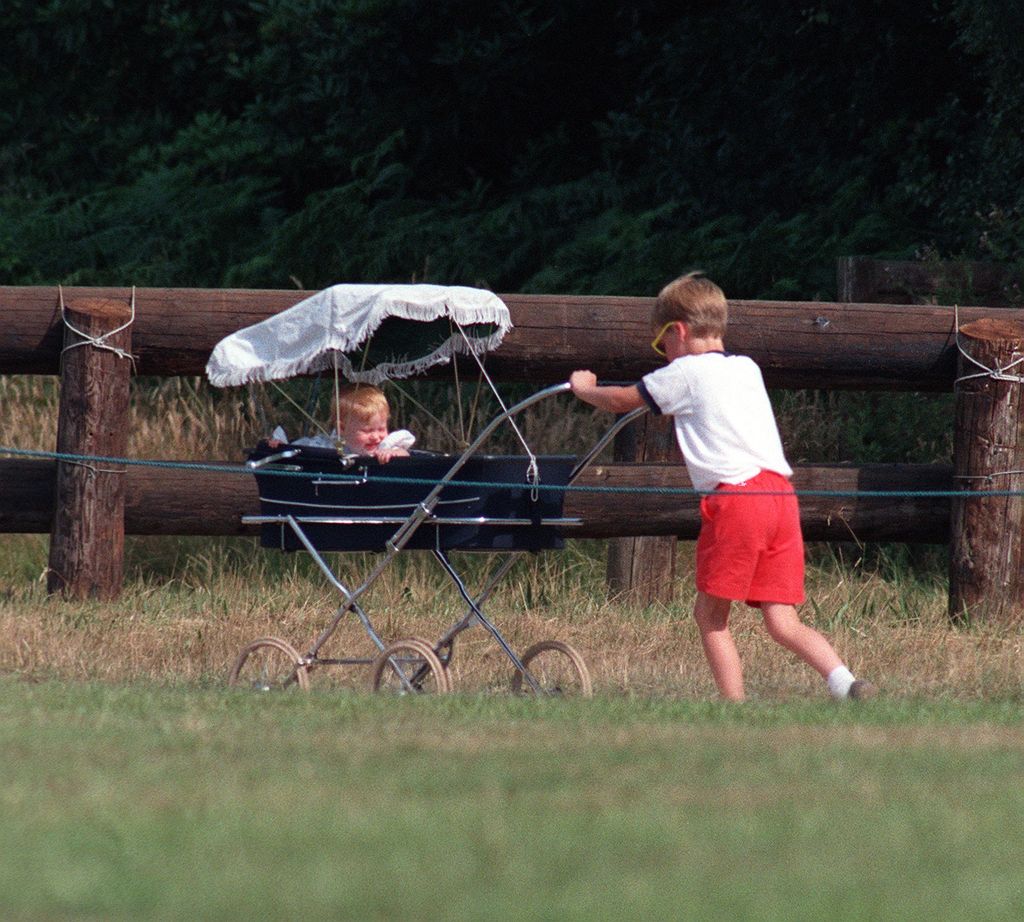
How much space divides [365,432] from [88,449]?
177 cm

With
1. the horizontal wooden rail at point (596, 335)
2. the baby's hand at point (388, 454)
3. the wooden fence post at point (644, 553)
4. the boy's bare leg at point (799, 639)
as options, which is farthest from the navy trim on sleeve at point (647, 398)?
the wooden fence post at point (644, 553)

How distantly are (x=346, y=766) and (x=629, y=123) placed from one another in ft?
37.5

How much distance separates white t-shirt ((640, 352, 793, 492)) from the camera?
6781mm

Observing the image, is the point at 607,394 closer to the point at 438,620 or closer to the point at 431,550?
the point at 431,550

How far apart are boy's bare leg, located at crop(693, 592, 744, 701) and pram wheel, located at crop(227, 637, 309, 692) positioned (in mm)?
1528

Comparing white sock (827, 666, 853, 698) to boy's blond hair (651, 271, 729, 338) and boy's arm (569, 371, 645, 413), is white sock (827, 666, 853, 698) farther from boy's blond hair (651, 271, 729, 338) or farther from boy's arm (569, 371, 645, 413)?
boy's blond hair (651, 271, 729, 338)

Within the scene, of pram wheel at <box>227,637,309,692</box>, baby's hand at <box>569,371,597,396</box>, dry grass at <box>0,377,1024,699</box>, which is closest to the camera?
baby's hand at <box>569,371,597,396</box>

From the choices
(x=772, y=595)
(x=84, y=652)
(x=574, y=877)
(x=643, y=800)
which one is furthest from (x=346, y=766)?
(x=84, y=652)

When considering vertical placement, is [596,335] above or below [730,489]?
above

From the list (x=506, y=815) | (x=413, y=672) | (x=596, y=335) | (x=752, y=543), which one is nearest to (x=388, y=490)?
(x=413, y=672)

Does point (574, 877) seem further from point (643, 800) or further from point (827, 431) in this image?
point (827, 431)

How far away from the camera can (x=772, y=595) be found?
683cm

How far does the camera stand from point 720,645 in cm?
688

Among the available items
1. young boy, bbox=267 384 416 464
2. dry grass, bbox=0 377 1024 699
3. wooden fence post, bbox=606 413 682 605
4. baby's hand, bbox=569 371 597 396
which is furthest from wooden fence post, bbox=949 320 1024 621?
young boy, bbox=267 384 416 464
